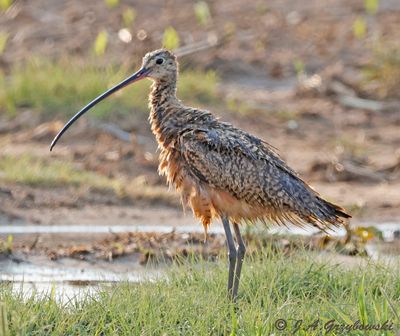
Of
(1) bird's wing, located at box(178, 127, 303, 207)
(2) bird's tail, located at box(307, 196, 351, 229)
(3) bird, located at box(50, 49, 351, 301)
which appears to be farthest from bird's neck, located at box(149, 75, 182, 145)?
(2) bird's tail, located at box(307, 196, 351, 229)

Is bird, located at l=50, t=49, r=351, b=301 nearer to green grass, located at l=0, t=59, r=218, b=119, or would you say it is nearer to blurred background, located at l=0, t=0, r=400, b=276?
blurred background, located at l=0, t=0, r=400, b=276

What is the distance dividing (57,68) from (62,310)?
8109mm

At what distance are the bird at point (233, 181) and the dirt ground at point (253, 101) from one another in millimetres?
2713

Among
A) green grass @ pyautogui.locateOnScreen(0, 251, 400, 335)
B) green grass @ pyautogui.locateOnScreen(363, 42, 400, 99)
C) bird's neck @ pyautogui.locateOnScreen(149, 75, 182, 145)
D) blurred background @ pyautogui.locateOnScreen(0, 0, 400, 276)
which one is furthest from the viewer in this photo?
green grass @ pyautogui.locateOnScreen(363, 42, 400, 99)

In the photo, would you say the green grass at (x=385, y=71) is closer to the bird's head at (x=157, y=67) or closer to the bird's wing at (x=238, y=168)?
the bird's head at (x=157, y=67)

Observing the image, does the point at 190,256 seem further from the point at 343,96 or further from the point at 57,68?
the point at 343,96

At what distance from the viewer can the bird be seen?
26.3 ft

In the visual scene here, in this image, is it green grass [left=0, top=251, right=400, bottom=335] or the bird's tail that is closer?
green grass [left=0, top=251, right=400, bottom=335]

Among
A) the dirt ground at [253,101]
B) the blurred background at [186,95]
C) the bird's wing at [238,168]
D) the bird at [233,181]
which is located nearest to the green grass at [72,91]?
the blurred background at [186,95]

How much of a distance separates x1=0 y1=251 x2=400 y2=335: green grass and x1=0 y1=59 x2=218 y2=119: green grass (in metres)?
6.06

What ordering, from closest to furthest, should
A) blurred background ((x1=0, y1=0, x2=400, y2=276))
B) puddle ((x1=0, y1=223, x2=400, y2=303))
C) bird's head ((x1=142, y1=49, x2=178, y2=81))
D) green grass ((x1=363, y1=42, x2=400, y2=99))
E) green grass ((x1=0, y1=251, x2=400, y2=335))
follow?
green grass ((x1=0, y1=251, x2=400, y2=335)) → puddle ((x1=0, y1=223, x2=400, y2=303)) → bird's head ((x1=142, y1=49, x2=178, y2=81)) → blurred background ((x1=0, y1=0, x2=400, y2=276)) → green grass ((x1=363, y1=42, x2=400, y2=99))

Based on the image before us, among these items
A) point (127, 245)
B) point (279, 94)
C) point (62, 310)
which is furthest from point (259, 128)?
point (62, 310)

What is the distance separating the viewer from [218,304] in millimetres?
7312

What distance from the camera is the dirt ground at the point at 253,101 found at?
37.7 feet
